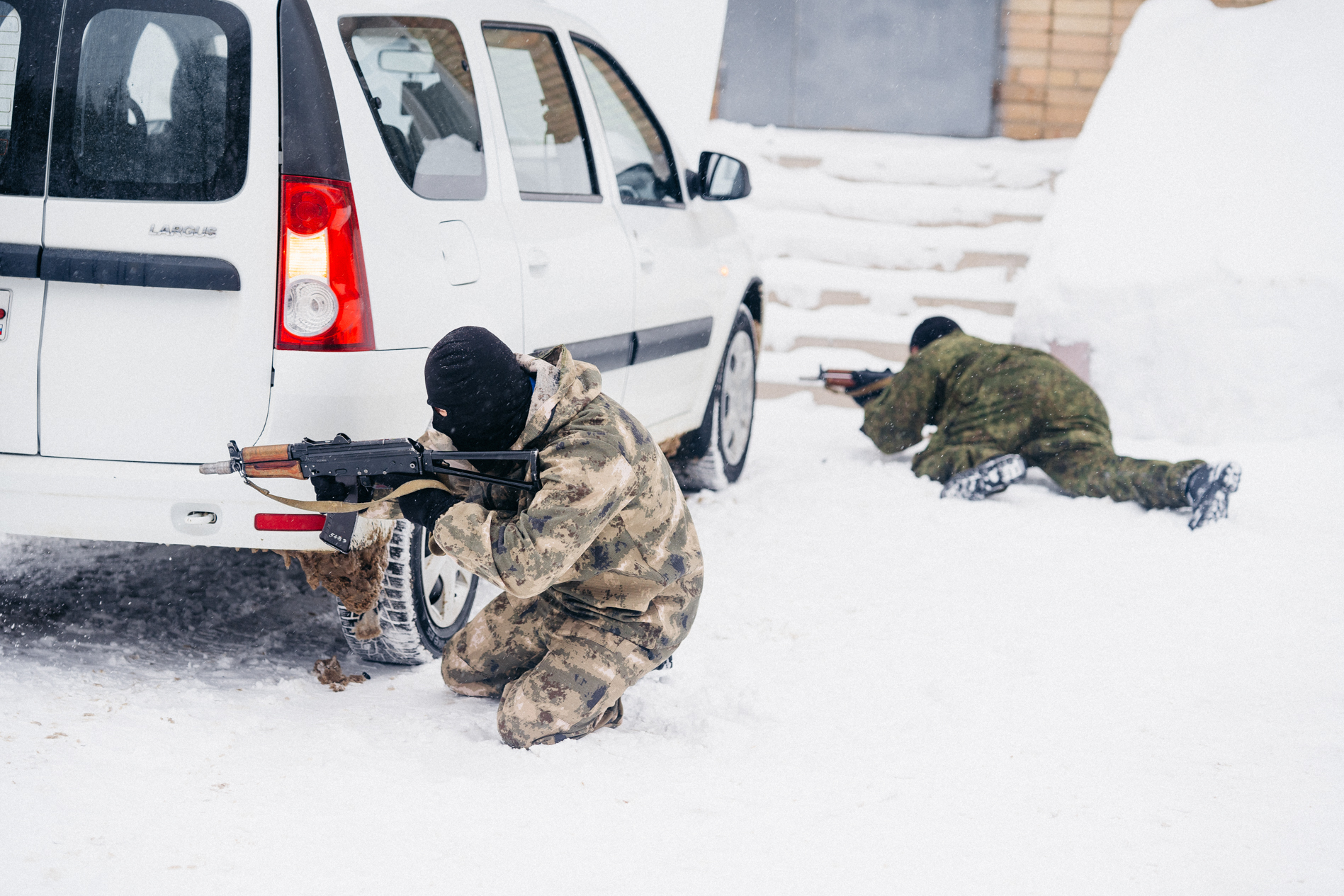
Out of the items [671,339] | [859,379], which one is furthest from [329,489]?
[859,379]

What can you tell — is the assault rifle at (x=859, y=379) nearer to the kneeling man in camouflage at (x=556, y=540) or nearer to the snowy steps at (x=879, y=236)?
the snowy steps at (x=879, y=236)

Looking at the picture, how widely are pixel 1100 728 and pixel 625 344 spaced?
6.18 feet

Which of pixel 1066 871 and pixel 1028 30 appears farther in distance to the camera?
pixel 1028 30

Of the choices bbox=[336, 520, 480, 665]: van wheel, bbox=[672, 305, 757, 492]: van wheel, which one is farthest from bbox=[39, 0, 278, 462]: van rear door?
bbox=[672, 305, 757, 492]: van wheel

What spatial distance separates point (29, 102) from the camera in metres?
2.61

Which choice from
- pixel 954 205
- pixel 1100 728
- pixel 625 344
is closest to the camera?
pixel 1100 728

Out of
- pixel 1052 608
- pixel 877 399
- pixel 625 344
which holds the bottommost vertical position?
pixel 1052 608

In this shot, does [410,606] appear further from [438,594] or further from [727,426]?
[727,426]

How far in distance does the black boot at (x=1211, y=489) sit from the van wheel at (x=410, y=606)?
130 inches

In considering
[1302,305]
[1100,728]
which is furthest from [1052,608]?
[1302,305]

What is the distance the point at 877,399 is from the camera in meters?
6.01

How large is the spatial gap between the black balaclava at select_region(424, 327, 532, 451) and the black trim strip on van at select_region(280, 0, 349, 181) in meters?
0.51

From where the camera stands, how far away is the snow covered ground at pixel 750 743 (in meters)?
2.20

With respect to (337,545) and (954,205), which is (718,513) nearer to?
(337,545)
